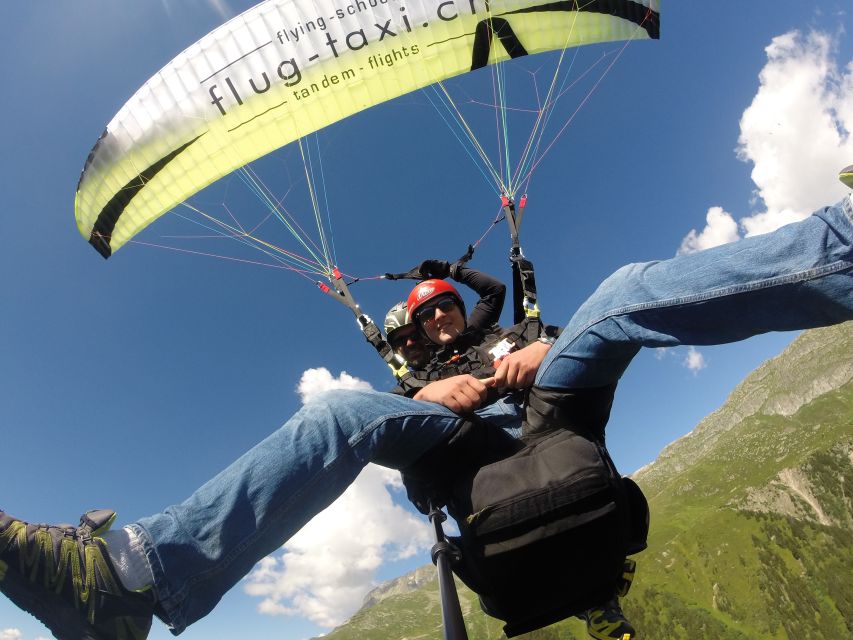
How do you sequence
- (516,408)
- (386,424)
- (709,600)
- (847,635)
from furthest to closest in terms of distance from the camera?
(709,600) < (847,635) < (516,408) < (386,424)

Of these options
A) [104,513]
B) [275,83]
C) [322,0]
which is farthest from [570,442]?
[322,0]

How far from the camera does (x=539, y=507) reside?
8.73 ft

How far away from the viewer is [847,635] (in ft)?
336

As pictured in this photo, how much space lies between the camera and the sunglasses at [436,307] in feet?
17.4

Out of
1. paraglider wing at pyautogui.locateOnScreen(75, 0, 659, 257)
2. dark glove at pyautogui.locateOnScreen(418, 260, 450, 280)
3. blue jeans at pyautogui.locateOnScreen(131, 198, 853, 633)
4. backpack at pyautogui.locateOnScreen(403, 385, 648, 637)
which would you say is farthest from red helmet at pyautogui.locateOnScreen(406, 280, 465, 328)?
paraglider wing at pyautogui.locateOnScreen(75, 0, 659, 257)

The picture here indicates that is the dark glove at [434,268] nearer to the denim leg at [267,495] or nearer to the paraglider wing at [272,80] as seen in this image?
the denim leg at [267,495]

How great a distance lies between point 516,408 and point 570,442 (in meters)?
1.26

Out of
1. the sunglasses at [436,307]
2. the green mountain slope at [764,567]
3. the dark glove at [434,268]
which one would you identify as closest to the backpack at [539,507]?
the sunglasses at [436,307]

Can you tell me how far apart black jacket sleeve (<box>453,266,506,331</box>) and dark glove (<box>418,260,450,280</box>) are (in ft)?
1.37

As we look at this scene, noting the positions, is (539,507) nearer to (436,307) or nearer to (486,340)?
(486,340)

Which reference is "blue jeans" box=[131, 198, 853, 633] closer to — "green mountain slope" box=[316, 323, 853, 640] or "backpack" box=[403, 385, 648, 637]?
"backpack" box=[403, 385, 648, 637]

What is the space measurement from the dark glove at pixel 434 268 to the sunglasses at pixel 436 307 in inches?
49.2

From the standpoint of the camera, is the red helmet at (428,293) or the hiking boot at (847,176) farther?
the red helmet at (428,293)

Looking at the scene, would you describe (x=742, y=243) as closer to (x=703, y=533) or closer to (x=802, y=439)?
(x=703, y=533)
